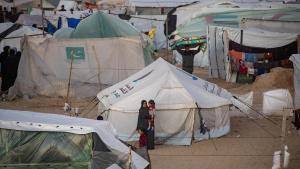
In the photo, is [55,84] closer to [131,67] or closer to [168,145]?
[131,67]

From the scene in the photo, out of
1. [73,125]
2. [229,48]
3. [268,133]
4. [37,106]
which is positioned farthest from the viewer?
[229,48]

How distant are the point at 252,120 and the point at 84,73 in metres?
6.06

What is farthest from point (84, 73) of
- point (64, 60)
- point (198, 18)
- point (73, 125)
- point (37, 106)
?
point (73, 125)

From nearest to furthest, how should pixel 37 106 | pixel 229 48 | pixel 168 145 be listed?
pixel 168 145
pixel 37 106
pixel 229 48

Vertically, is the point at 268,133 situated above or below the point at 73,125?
below

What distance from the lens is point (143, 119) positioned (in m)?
14.2

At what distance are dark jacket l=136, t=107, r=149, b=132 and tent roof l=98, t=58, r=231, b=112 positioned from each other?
87 centimetres

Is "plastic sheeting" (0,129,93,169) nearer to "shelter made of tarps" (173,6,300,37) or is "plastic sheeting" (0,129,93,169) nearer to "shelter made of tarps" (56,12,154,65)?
"shelter made of tarps" (56,12,154,65)

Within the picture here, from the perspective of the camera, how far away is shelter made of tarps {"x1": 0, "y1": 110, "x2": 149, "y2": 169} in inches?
336

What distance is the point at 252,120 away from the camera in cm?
1756

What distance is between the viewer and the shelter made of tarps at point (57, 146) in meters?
8.54

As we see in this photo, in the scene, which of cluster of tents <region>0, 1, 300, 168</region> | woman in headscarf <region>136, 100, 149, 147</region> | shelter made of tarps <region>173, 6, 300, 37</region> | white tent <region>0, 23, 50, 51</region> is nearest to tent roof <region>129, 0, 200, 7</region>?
shelter made of tarps <region>173, 6, 300, 37</region>

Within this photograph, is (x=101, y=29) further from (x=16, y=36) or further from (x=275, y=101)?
(x=275, y=101)

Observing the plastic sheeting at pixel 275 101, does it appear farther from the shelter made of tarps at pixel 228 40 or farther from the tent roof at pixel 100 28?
the tent roof at pixel 100 28
